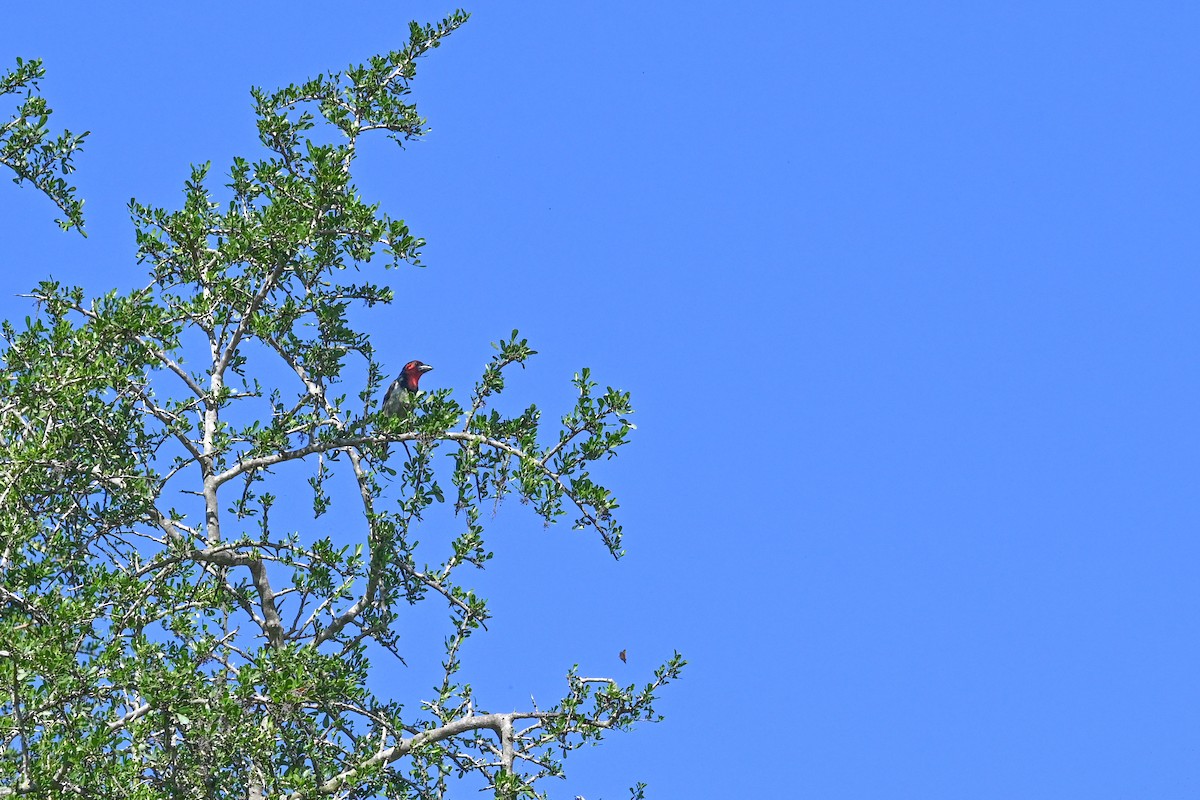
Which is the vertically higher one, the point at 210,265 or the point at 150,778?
the point at 210,265

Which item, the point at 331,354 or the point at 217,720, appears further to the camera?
the point at 331,354

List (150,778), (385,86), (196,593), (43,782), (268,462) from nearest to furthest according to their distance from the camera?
1. (43,782)
2. (150,778)
3. (196,593)
4. (268,462)
5. (385,86)

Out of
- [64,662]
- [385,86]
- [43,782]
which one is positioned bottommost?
[43,782]

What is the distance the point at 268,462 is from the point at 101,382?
1.25m

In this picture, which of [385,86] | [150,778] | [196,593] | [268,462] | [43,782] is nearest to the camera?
[43,782]

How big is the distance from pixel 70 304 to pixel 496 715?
13.2ft

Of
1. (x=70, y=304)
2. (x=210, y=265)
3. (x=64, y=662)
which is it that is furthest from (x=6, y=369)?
(x=64, y=662)

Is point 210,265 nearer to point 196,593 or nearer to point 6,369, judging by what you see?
point 6,369

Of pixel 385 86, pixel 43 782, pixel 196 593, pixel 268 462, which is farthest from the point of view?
pixel 385 86

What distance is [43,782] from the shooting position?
28.1 ft

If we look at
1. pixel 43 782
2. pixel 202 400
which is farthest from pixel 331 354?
pixel 43 782

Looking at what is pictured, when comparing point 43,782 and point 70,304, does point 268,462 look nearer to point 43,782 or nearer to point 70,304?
point 70,304

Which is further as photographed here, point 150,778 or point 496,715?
point 496,715

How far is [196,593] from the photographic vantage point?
384 inches
